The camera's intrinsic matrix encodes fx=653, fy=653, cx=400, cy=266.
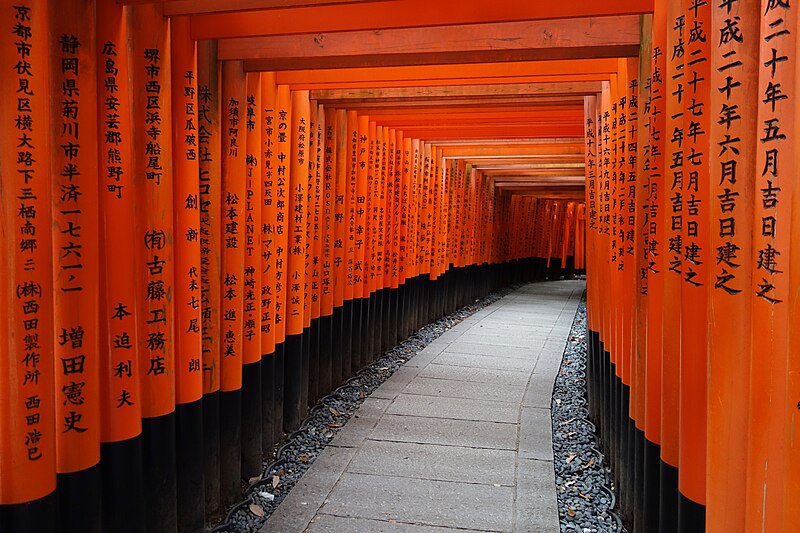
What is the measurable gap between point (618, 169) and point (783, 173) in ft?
9.60

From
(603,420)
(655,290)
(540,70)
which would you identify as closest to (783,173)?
(655,290)

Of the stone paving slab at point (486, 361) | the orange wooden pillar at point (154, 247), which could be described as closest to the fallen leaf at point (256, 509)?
the orange wooden pillar at point (154, 247)

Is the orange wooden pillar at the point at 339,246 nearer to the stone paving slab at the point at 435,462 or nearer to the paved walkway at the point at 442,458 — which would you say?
the paved walkway at the point at 442,458

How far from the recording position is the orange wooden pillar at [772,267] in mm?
1552

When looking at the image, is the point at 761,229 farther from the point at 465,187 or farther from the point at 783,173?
the point at 465,187

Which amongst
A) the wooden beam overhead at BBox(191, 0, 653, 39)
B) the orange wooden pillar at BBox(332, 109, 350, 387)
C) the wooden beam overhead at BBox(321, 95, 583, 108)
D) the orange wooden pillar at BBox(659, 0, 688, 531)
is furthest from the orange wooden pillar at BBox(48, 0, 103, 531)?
the orange wooden pillar at BBox(332, 109, 350, 387)

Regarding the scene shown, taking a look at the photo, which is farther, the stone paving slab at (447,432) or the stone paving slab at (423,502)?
the stone paving slab at (447,432)

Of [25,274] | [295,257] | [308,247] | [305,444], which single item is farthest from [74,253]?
[308,247]

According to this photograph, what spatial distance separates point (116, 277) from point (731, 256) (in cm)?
252

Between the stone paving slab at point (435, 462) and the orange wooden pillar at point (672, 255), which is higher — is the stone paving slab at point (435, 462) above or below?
below

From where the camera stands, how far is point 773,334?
5.31ft

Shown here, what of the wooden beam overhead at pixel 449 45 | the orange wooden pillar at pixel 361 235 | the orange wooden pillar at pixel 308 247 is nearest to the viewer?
the wooden beam overhead at pixel 449 45

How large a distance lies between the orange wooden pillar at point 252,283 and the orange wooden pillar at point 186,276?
0.68 metres

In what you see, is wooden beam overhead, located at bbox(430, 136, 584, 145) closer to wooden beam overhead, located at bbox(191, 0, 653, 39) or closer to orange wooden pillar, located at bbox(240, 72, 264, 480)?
orange wooden pillar, located at bbox(240, 72, 264, 480)
